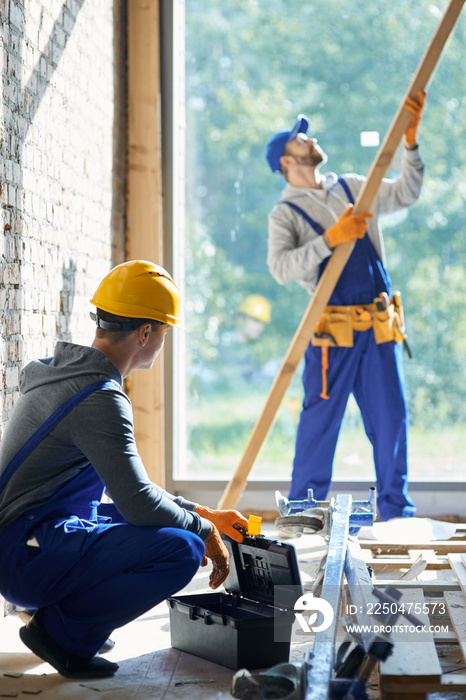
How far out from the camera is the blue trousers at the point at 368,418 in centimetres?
361

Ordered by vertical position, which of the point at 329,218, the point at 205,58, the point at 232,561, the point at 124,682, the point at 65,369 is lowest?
the point at 124,682

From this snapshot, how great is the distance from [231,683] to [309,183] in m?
2.46

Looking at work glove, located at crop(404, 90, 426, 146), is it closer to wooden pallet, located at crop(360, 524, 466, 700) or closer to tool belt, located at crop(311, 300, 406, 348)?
tool belt, located at crop(311, 300, 406, 348)

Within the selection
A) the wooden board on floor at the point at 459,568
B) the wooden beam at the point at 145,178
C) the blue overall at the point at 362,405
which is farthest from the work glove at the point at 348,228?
the wooden board on floor at the point at 459,568

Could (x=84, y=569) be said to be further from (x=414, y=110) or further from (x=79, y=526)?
(x=414, y=110)

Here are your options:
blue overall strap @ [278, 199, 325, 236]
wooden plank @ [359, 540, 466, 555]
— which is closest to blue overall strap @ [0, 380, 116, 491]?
wooden plank @ [359, 540, 466, 555]

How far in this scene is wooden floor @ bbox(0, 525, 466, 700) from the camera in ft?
6.11

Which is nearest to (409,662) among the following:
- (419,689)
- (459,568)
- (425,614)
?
(419,689)

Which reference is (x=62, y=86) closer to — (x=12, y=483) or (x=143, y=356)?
(x=143, y=356)

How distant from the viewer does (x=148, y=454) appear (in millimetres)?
4062

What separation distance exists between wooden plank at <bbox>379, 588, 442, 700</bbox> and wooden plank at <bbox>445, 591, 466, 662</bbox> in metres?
0.12

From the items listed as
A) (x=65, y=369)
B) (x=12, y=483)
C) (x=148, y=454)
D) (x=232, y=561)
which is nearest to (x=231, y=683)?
(x=232, y=561)

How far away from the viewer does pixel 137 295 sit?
2113 millimetres

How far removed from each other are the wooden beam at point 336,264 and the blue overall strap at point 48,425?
1.69 meters
